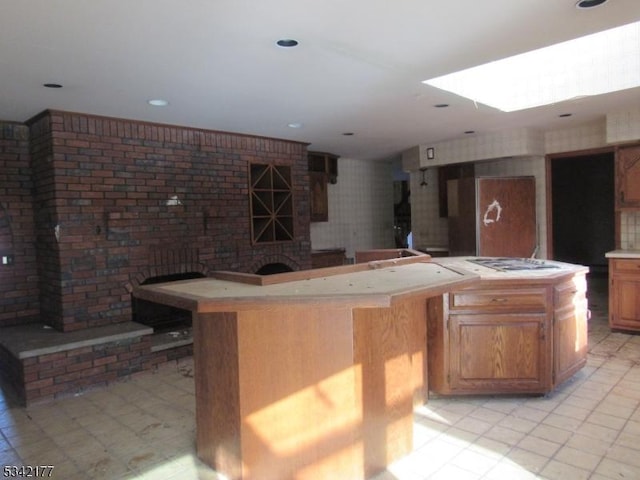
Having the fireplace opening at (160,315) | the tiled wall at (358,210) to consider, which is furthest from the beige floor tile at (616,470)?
the tiled wall at (358,210)

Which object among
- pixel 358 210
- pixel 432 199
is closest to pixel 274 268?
pixel 358 210

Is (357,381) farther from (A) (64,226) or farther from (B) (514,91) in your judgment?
(B) (514,91)

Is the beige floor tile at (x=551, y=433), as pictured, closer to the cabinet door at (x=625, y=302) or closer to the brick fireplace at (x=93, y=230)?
the cabinet door at (x=625, y=302)

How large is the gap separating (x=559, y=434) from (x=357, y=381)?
1416 millimetres

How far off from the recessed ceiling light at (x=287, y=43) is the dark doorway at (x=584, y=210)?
7208 mm

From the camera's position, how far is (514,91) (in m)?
4.47

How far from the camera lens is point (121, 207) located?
4.27 meters

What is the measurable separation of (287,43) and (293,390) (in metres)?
1.94

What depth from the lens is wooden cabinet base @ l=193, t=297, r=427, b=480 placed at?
2.03 m

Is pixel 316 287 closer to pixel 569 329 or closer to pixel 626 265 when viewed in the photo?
A: pixel 569 329

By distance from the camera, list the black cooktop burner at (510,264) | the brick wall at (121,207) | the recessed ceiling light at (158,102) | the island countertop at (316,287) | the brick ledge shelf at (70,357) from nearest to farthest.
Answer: the island countertop at (316,287) < the black cooktop burner at (510,264) < the brick ledge shelf at (70,357) < the recessed ceiling light at (158,102) < the brick wall at (121,207)

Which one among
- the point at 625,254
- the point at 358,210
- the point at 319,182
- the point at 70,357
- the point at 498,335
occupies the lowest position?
the point at 70,357

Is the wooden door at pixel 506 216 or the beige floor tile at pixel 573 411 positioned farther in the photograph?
the wooden door at pixel 506 216

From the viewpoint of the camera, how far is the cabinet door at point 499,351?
3.04m
